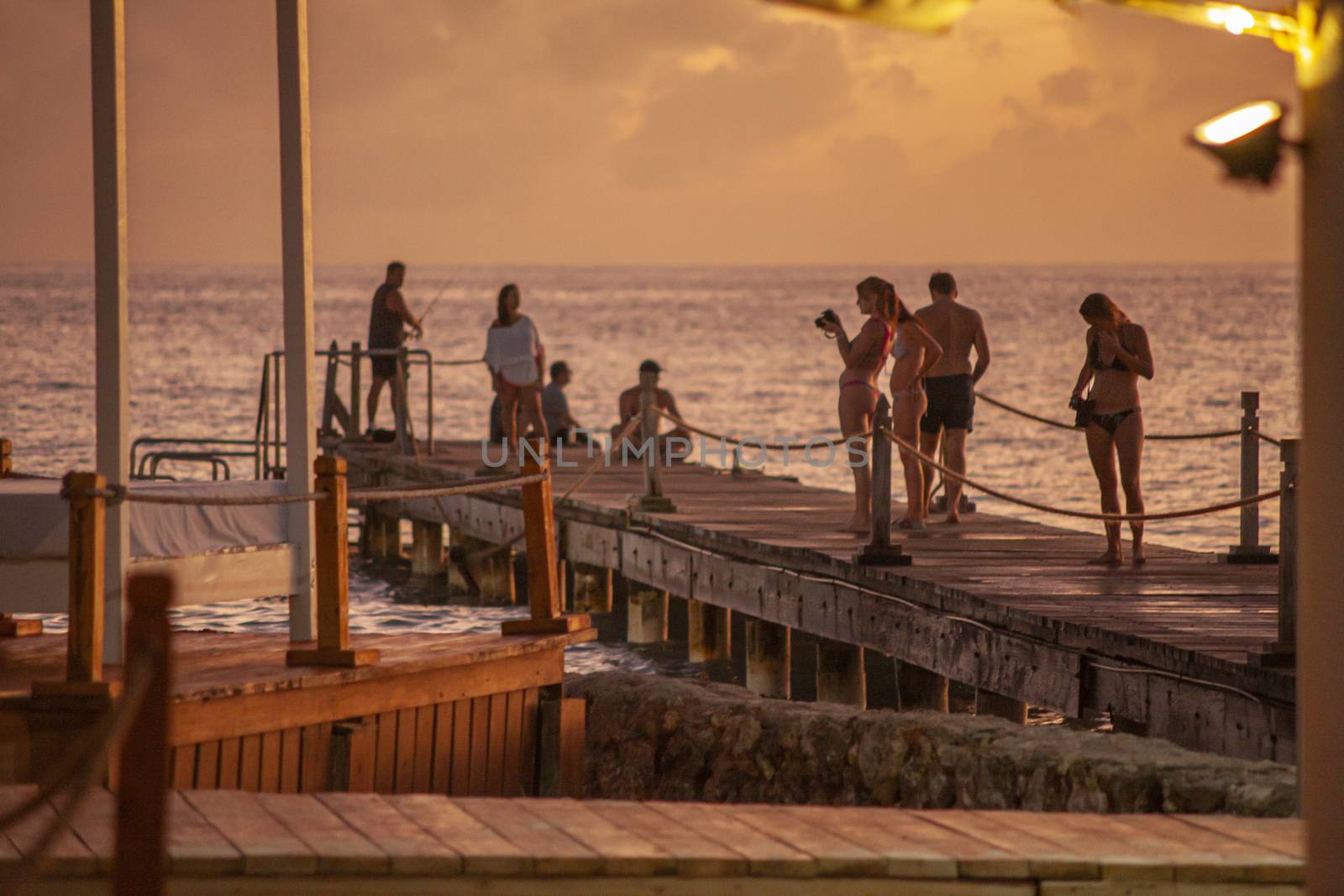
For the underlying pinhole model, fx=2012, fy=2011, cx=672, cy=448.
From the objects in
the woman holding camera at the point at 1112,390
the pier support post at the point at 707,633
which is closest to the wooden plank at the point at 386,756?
the woman holding camera at the point at 1112,390

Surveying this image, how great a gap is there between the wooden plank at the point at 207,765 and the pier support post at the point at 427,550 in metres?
13.4

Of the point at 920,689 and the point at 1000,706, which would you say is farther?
the point at 920,689

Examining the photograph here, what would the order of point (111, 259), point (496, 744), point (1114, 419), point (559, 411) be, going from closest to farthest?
1. point (111, 259)
2. point (496, 744)
3. point (1114, 419)
4. point (559, 411)

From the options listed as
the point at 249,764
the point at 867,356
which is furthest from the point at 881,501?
the point at 249,764

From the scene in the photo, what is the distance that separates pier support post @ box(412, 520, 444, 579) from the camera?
20.7 meters

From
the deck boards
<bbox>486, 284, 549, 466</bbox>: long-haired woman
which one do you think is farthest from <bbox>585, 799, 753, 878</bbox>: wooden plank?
<bbox>486, 284, 549, 466</bbox>: long-haired woman

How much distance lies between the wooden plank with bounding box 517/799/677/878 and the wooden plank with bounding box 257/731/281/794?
5.67 feet

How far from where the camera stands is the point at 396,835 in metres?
5.60

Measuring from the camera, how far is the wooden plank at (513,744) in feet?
28.1

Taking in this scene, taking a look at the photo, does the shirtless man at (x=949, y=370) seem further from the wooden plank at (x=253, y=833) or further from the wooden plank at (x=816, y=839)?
the wooden plank at (x=253, y=833)

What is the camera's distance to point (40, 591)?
A: 7.57m

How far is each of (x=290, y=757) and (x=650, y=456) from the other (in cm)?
716

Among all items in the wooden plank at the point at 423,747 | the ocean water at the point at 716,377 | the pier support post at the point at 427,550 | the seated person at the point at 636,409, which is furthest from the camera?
the ocean water at the point at 716,377

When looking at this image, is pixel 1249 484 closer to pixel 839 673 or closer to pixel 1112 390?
pixel 1112 390
